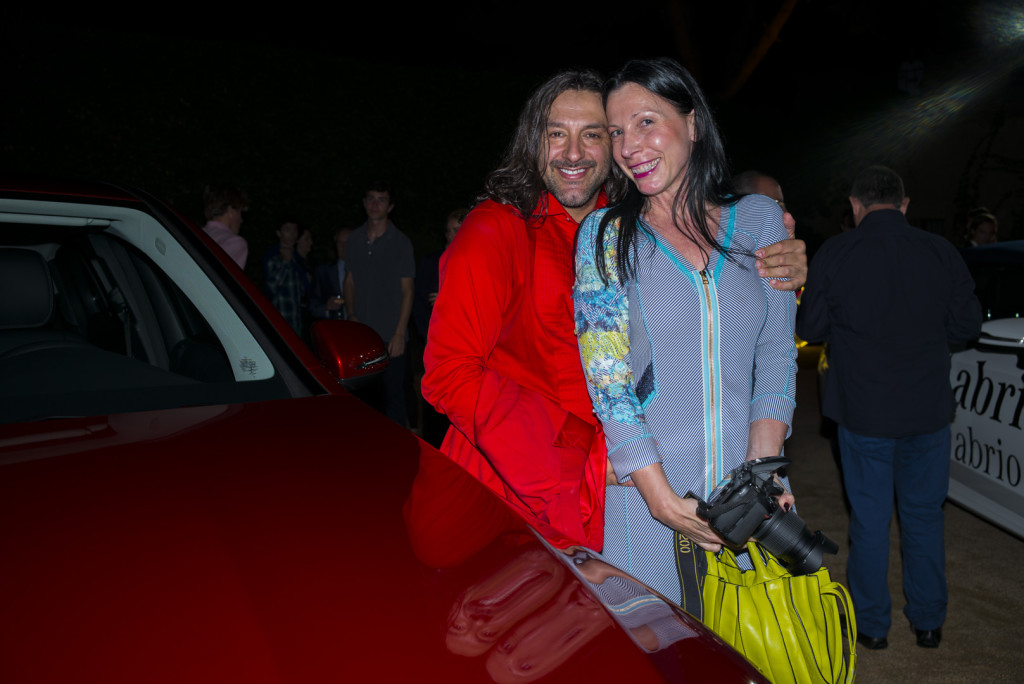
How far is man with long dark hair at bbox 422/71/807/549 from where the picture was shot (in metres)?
1.71

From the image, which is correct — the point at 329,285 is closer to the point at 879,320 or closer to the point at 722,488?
the point at 879,320

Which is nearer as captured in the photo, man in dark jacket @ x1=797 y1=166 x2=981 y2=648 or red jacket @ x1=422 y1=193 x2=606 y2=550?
red jacket @ x1=422 y1=193 x2=606 y2=550

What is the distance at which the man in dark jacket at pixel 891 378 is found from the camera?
312 cm

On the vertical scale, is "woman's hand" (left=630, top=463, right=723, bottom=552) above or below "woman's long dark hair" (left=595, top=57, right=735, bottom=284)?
below

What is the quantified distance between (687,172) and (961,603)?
9.48 ft

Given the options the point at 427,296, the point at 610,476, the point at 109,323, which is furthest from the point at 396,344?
the point at 610,476

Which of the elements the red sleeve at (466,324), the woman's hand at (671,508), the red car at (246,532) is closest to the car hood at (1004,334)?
the woman's hand at (671,508)

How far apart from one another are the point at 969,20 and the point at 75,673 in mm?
18482

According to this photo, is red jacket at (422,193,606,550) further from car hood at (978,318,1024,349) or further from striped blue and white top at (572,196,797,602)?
car hood at (978,318,1024,349)

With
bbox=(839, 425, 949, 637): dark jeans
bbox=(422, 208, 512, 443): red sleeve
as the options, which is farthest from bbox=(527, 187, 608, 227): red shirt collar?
bbox=(839, 425, 949, 637): dark jeans

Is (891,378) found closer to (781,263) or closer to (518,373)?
(781,263)

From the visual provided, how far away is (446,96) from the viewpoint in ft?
34.3

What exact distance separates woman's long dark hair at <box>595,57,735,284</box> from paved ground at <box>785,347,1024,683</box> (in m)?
2.21

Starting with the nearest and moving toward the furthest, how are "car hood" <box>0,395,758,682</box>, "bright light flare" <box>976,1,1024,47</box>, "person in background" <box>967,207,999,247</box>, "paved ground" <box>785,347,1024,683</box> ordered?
"car hood" <box>0,395,758,682</box>
"paved ground" <box>785,347,1024,683</box>
"person in background" <box>967,207,999,247</box>
"bright light flare" <box>976,1,1024,47</box>
